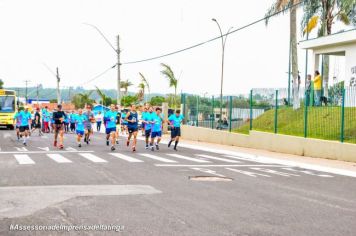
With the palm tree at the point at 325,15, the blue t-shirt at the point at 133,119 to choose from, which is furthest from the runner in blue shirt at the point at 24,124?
the palm tree at the point at 325,15

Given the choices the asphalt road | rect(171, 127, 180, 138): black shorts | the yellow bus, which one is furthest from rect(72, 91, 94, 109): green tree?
the asphalt road

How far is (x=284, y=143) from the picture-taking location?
22.7 metres

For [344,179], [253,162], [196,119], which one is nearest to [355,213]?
[344,179]

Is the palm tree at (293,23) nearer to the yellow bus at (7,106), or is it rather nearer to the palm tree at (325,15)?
the palm tree at (325,15)

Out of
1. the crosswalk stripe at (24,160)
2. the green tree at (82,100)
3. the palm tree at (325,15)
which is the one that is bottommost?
the crosswalk stripe at (24,160)

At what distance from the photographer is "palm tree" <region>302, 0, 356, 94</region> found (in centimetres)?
3547

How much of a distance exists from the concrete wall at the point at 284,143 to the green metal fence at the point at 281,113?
0.39m

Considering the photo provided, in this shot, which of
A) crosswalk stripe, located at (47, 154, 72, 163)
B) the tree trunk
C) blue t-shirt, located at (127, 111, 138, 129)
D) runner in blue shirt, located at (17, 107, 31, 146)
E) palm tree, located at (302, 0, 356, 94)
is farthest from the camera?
palm tree, located at (302, 0, 356, 94)

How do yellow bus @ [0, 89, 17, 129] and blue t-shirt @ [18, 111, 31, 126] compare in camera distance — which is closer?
blue t-shirt @ [18, 111, 31, 126]

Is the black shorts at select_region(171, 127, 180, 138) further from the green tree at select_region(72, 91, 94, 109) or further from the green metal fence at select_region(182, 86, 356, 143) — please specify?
the green tree at select_region(72, 91, 94, 109)

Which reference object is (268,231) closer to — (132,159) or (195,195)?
(195,195)

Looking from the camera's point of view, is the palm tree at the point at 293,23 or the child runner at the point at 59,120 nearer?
the child runner at the point at 59,120

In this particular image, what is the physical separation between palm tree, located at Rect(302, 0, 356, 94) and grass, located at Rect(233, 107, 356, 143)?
348 inches

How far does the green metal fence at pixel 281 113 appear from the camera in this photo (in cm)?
2117
